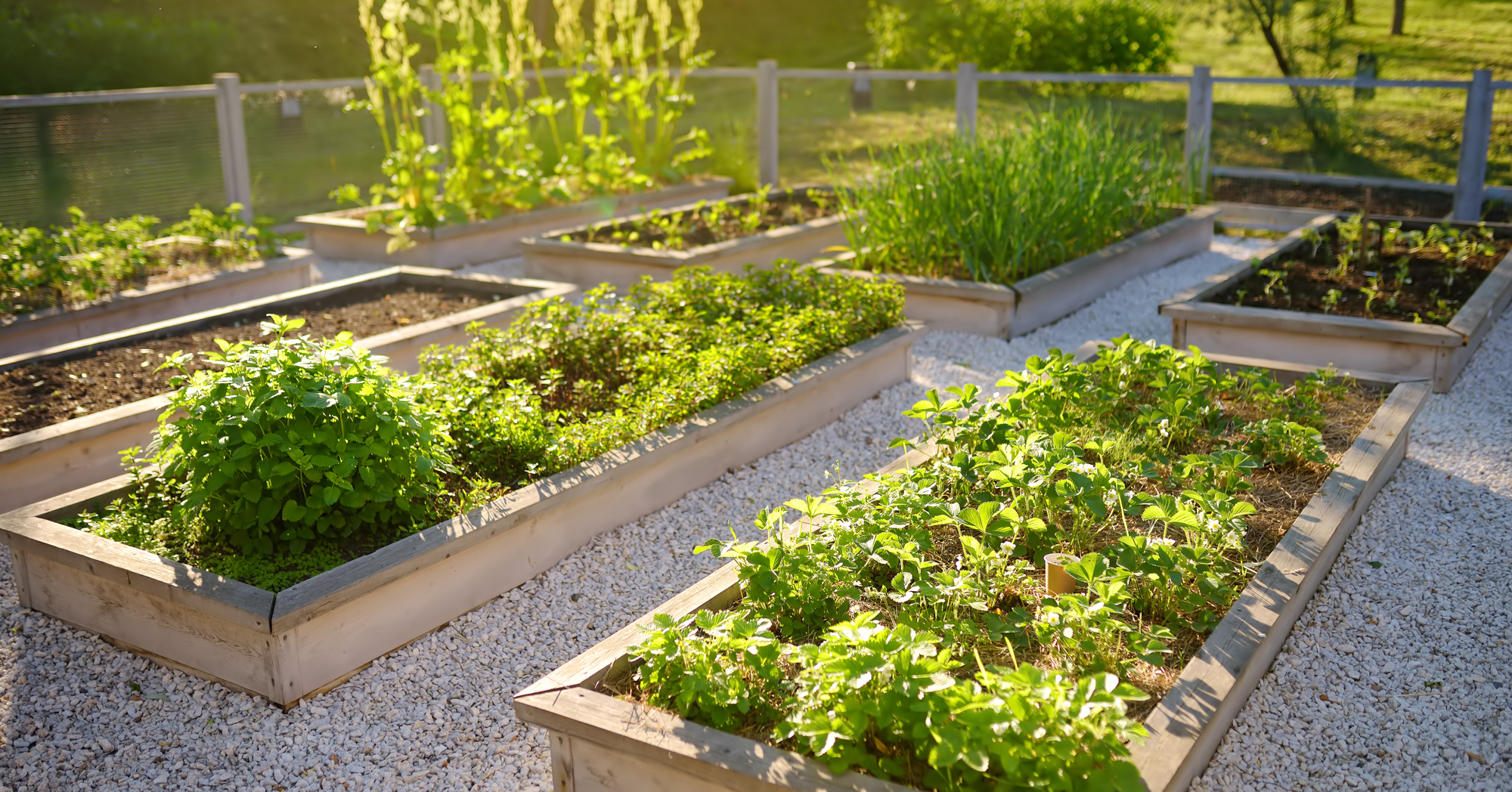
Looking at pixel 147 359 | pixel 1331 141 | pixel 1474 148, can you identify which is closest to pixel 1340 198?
pixel 1331 141

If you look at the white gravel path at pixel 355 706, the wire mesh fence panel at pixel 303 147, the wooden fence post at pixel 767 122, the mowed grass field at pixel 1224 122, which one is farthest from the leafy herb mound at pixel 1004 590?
the wooden fence post at pixel 767 122

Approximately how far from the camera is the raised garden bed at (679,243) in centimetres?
710

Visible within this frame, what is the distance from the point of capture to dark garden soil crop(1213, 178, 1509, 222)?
930 centimetres

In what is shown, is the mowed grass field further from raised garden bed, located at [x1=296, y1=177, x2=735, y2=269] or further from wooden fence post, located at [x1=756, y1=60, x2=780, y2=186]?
raised garden bed, located at [x1=296, y1=177, x2=735, y2=269]

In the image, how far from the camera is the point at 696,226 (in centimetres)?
801

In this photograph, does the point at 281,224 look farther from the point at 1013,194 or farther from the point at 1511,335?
the point at 1511,335

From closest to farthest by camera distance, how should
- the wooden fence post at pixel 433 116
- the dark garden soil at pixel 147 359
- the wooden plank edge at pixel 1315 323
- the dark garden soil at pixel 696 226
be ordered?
the dark garden soil at pixel 147 359
the wooden plank edge at pixel 1315 323
the dark garden soil at pixel 696 226
the wooden fence post at pixel 433 116

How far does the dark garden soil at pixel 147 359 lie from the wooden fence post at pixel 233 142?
3.18 metres

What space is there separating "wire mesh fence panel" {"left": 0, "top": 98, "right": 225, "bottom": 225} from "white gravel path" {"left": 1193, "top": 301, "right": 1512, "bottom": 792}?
25.5 feet

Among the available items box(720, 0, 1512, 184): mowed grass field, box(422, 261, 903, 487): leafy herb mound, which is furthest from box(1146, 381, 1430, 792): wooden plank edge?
Answer: box(720, 0, 1512, 184): mowed grass field

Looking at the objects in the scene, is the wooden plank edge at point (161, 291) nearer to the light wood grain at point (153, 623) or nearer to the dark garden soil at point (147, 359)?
the dark garden soil at point (147, 359)

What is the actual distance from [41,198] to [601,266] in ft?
12.3

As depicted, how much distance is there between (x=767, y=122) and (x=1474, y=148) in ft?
20.1

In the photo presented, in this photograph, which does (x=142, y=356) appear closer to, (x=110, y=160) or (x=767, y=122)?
(x=110, y=160)
